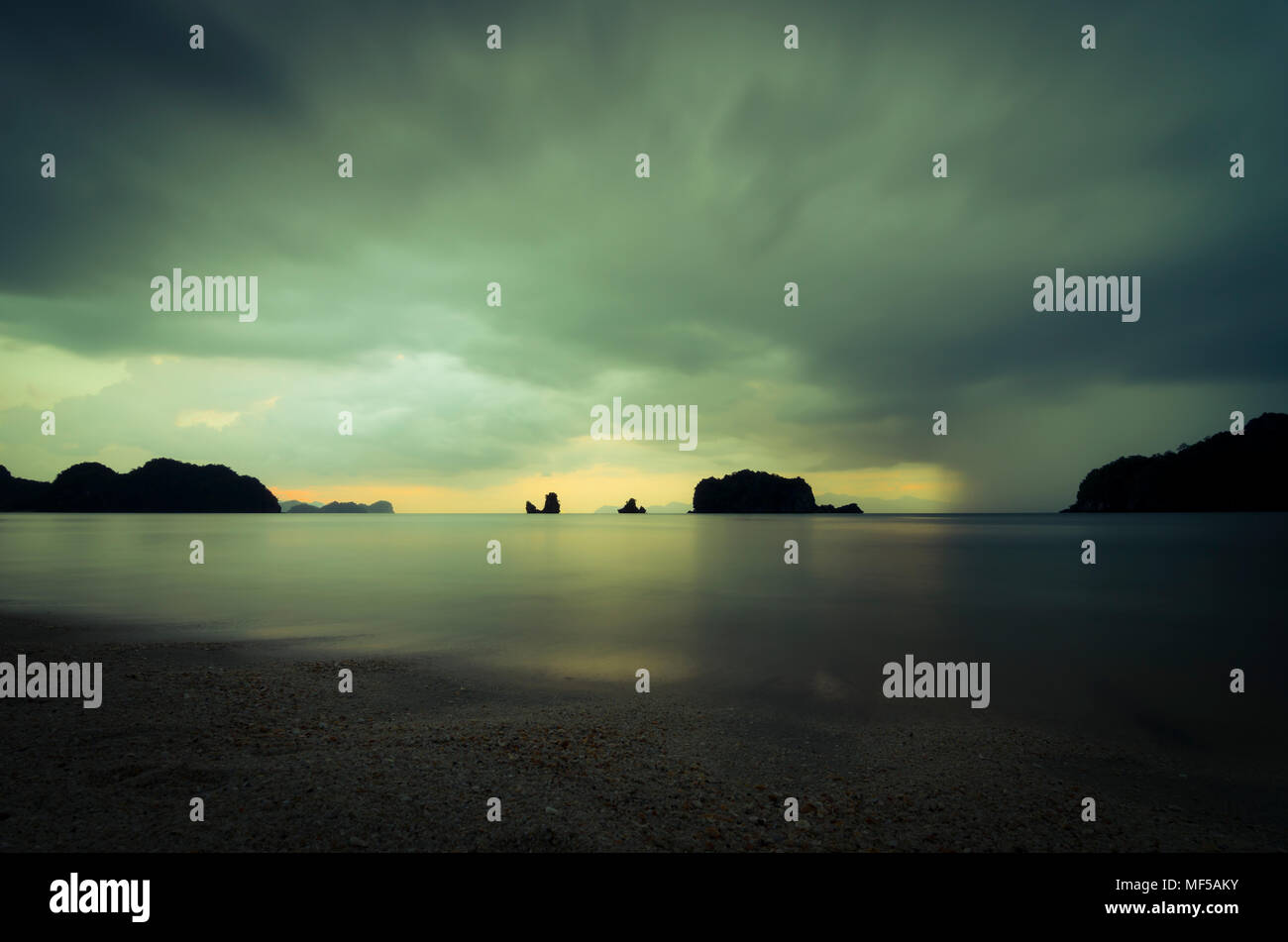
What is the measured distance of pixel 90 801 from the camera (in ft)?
23.2

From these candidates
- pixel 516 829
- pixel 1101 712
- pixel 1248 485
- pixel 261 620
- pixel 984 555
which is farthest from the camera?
pixel 1248 485

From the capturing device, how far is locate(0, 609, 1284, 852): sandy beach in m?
6.64

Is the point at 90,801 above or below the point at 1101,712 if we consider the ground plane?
above

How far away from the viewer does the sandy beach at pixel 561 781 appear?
6645 millimetres

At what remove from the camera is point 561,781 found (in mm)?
Result: 8016

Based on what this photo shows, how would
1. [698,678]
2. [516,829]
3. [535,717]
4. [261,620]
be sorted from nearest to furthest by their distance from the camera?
[516,829] < [535,717] < [698,678] < [261,620]

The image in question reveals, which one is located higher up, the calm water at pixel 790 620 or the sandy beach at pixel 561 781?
the sandy beach at pixel 561 781

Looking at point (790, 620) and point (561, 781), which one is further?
point (790, 620)

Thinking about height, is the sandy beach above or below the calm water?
above

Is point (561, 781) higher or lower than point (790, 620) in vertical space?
higher

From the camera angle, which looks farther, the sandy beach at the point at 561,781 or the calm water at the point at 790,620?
the calm water at the point at 790,620
